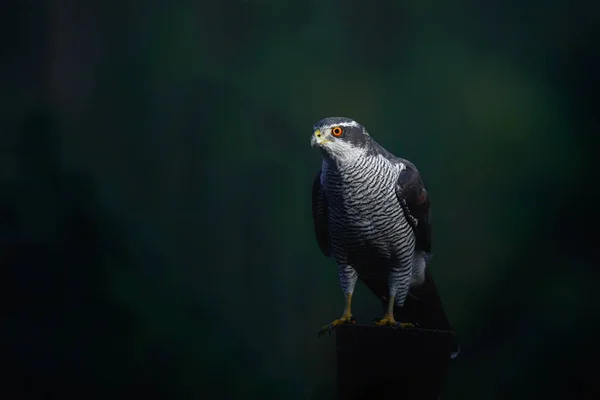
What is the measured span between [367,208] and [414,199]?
0.78 ft

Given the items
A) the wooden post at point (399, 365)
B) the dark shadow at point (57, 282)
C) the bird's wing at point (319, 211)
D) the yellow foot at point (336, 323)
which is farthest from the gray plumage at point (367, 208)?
the dark shadow at point (57, 282)

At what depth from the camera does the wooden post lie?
2.12 m

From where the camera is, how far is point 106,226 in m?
3.45

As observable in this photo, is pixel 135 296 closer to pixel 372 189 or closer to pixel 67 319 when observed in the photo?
pixel 67 319

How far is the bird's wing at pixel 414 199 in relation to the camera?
249 centimetres

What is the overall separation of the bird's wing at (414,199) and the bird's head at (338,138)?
10.2 inches

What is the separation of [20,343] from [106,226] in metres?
0.79

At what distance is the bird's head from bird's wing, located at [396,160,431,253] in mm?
259

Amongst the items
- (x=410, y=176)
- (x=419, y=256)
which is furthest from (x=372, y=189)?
(x=419, y=256)

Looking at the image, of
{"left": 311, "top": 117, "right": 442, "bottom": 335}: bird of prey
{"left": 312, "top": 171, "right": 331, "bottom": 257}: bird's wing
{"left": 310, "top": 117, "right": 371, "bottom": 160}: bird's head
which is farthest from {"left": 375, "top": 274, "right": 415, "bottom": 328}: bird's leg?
{"left": 310, "top": 117, "right": 371, "bottom": 160}: bird's head

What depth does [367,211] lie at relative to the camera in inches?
95.1

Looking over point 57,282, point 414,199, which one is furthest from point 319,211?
point 57,282

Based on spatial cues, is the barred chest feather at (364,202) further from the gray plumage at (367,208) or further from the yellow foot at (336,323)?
the yellow foot at (336,323)

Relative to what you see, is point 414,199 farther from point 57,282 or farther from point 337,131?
point 57,282
